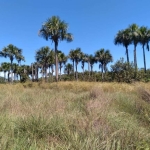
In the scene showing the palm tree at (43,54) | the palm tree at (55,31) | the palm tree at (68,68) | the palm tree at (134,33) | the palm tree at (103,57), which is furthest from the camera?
the palm tree at (68,68)

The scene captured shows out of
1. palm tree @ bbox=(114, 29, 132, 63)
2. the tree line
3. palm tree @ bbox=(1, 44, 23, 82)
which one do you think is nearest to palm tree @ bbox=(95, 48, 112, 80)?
the tree line

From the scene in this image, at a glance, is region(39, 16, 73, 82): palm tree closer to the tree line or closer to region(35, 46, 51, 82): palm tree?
the tree line

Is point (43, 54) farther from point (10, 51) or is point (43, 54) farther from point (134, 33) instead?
point (134, 33)

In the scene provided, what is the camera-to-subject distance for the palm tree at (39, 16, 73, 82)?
38.9 m

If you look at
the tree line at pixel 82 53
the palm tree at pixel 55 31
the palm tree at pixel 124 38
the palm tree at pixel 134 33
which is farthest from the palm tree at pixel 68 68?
the palm tree at pixel 55 31

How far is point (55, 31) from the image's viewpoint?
38844 millimetres

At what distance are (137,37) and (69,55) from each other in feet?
93.3

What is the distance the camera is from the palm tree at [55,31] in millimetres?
38875

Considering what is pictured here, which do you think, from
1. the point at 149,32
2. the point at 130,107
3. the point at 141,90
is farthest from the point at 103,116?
the point at 149,32

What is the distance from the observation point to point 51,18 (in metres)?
40.0

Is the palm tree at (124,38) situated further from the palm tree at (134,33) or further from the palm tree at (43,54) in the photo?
the palm tree at (43,54)

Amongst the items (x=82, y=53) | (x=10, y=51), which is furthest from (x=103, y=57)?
(x=10, y=51)

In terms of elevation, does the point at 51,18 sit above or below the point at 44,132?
above

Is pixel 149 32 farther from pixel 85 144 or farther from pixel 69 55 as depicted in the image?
pixel 85 144
